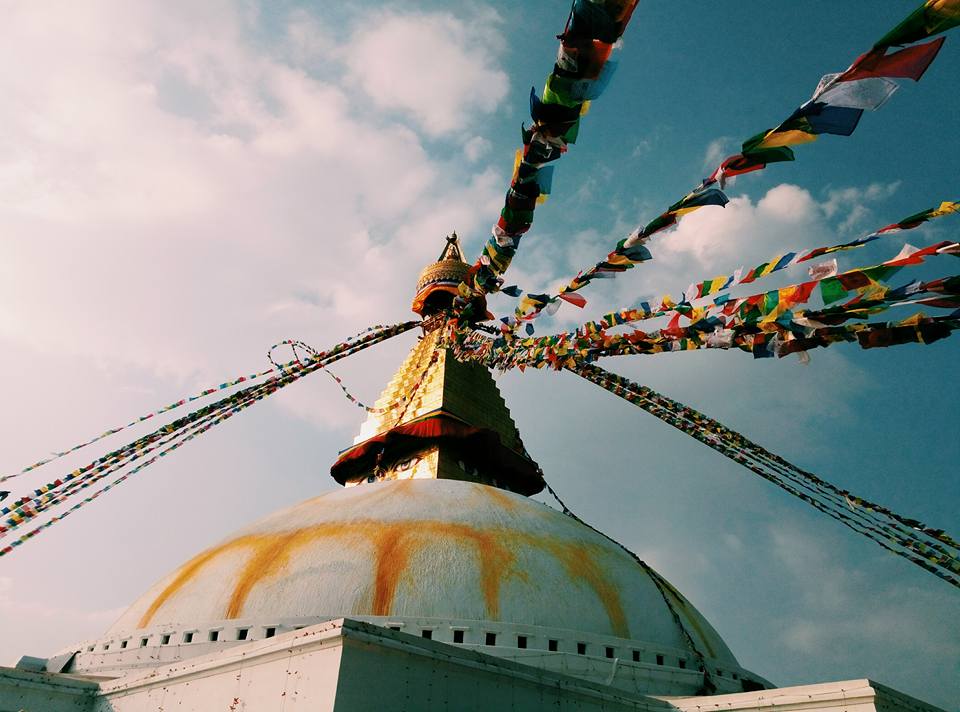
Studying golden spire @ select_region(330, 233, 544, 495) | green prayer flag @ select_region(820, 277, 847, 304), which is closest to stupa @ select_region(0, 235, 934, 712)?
golden spire @ select_region(330, 233, 544, 495)

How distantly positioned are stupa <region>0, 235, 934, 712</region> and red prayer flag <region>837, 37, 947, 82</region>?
4.77 m

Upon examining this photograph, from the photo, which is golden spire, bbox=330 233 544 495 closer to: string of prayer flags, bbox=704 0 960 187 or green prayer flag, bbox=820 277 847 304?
green prayer flag, bbox=820 277 847 304

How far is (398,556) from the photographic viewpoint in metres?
7.33

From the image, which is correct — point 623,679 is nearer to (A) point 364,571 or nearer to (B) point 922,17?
(A) point 364,571

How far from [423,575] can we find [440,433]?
4.64 meters

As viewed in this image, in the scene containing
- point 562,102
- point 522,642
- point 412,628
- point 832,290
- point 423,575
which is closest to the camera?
point 562,102

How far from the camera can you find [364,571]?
7172 millimetres

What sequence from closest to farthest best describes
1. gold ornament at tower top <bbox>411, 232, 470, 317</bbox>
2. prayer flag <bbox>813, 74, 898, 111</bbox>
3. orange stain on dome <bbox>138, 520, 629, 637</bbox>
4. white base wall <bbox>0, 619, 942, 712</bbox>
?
1. prayer flag <bbox>813, 74, 898, 111</bbox>
2. white base wall <bbox>0, 619, 942, 712</bbox>
3. orange stain on dome <bbox>138, 520, 629, 637</bbox>
4. gold ornament at tower top <bbox>411, 232, 470, 317</bbox>

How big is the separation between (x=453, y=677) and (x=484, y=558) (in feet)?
6.19

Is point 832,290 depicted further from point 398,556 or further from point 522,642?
point 398,556

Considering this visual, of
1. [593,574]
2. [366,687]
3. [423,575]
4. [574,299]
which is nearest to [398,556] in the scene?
[423,575]

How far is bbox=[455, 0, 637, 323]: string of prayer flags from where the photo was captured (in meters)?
3.47

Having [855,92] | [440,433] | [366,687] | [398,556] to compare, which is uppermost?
[440,433]

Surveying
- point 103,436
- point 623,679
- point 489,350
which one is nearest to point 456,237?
point 489,350
